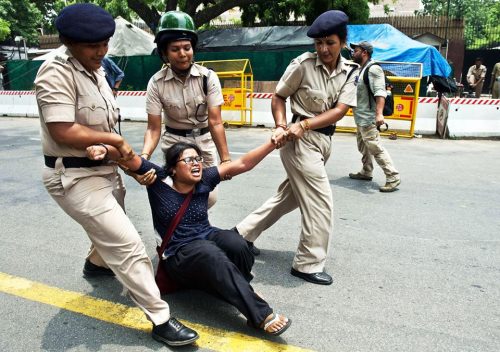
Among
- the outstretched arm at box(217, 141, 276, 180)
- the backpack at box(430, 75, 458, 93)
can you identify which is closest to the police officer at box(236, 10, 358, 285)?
the outstretched arm at box(217, 141, 276, 180)

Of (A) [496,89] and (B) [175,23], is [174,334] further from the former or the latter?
(A) [496,89]

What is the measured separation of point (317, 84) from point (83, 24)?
1.63 meters

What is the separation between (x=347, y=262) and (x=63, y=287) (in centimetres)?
209

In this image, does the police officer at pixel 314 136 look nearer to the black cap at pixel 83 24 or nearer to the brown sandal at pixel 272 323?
the brown sandal at pixel 272 323

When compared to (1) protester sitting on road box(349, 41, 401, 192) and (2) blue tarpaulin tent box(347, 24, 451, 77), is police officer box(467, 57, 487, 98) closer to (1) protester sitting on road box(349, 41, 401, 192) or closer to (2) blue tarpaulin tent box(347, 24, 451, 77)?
(2) blue tarpaulin tent box(347, 24, 451, 77)

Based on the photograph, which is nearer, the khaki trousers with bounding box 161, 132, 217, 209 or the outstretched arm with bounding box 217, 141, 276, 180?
the outstretched arm with bounding box 217, 141, 276, 180

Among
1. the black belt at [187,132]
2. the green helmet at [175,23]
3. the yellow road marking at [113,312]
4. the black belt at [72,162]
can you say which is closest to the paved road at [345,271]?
the yellow road marking at [113,312]

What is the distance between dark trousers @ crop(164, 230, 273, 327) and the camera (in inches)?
96.7

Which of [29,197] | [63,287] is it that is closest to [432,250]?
[63,287]

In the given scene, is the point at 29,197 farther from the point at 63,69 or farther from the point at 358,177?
the point at 358,177

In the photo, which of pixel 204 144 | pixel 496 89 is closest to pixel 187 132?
pixel 204 144

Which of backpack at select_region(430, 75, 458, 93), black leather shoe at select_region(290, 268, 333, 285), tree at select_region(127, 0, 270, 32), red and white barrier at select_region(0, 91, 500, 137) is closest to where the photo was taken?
black leather shoe at select_region(290, 268, 333, 285)

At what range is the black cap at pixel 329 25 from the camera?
300cm

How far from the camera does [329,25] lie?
2998mm
